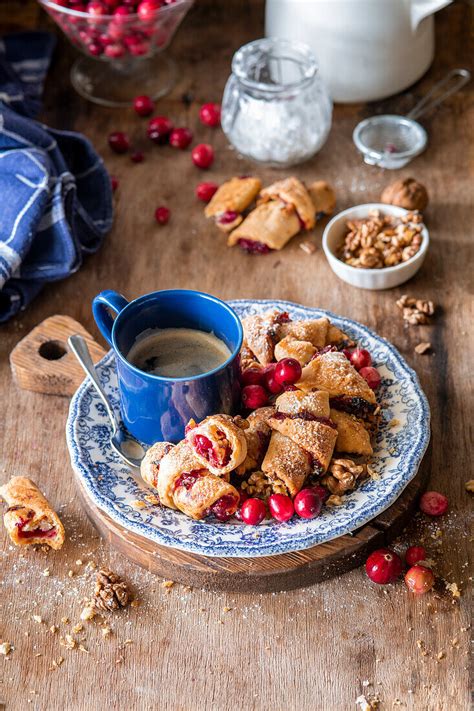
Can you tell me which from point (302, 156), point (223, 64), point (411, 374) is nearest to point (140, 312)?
point (411, 374)

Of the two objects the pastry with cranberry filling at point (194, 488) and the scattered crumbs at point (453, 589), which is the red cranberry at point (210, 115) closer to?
the pastry with cranberry filling at point (194, 488)

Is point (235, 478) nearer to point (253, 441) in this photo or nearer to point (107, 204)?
point (253, 441)

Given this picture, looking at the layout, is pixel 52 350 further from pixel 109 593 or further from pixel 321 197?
pixel 321 197

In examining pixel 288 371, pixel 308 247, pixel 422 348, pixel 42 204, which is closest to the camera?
pixel 288 371

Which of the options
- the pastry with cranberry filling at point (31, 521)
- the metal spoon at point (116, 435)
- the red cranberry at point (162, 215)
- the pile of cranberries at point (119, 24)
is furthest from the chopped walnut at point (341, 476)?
the pile of cranberries at point (119, 24)

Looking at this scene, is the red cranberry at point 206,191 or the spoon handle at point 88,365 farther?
the red cranberry at point 206,191

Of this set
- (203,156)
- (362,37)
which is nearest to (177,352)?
(203,156)

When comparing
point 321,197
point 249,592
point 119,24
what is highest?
point 119,24
